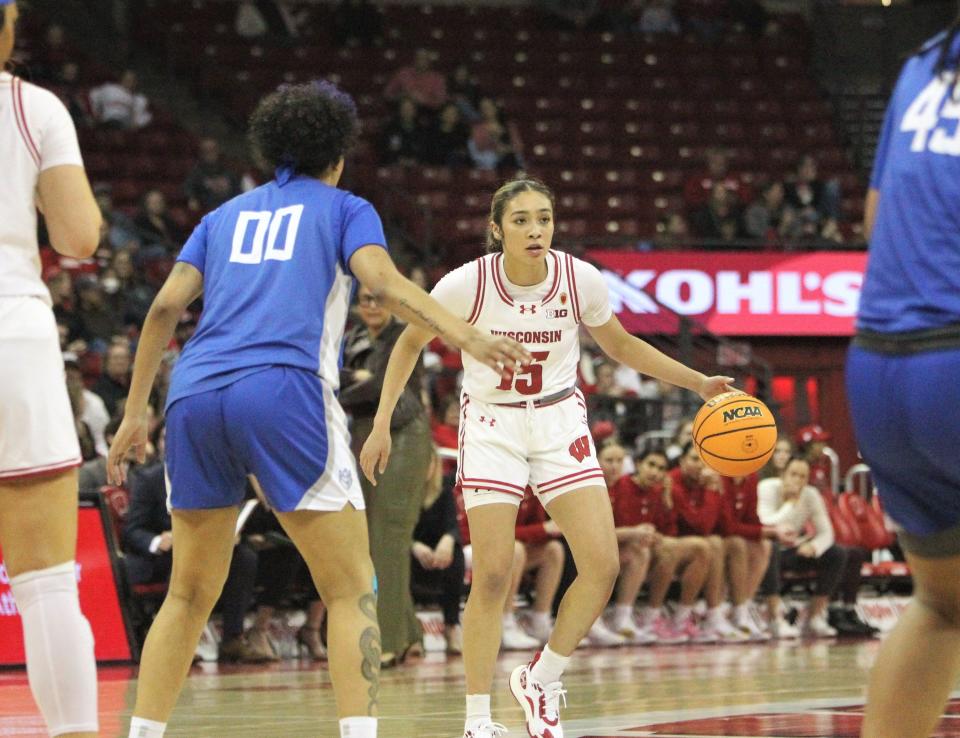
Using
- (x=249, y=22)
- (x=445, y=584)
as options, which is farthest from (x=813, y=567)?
(x=249, y=22)

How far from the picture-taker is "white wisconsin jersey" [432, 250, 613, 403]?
6559mm

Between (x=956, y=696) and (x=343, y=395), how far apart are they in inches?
144

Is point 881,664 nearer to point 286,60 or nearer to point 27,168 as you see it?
point 27,168

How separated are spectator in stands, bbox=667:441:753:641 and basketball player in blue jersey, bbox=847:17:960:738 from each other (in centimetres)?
947

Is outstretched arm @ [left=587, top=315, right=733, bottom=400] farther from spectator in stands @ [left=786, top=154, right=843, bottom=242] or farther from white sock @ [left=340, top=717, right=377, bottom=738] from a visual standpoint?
spectator in stands @ [left=786, top=154, right=843, bottom=242]

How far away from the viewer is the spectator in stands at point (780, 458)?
14461 millimetres

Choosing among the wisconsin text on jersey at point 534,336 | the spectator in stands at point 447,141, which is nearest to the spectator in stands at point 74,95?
the spectator in stands at point 447,141

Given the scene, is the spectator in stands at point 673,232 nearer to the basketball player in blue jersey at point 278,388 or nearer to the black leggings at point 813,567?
the black leggings at point 813,567

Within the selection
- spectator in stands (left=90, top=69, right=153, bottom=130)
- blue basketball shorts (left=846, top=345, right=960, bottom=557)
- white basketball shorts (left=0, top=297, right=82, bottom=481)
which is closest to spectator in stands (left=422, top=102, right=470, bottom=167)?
spectator in stands (left=90, top=69, right=153, bottom=130)

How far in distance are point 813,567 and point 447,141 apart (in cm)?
879

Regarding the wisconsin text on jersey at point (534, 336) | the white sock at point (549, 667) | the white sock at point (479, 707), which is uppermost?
the wisconsin text on jersey at point (534, 336)

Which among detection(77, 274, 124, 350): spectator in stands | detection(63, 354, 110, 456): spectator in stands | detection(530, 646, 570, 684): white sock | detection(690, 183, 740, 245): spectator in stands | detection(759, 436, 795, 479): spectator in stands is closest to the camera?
detection(530, 646, 570, 684): white sock

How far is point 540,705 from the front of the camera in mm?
6332

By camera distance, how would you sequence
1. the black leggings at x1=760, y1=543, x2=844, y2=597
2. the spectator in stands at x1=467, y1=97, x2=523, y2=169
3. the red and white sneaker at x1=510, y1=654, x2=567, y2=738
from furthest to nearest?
1. the spectator in stands at x1=467, y1=97, x2=523, y2=169
2. the black leggings at x1=760, y1=543, x2=844, y2=597
3. the red and white sneaker at x1=510, y1=654, x2=567, y2=738
